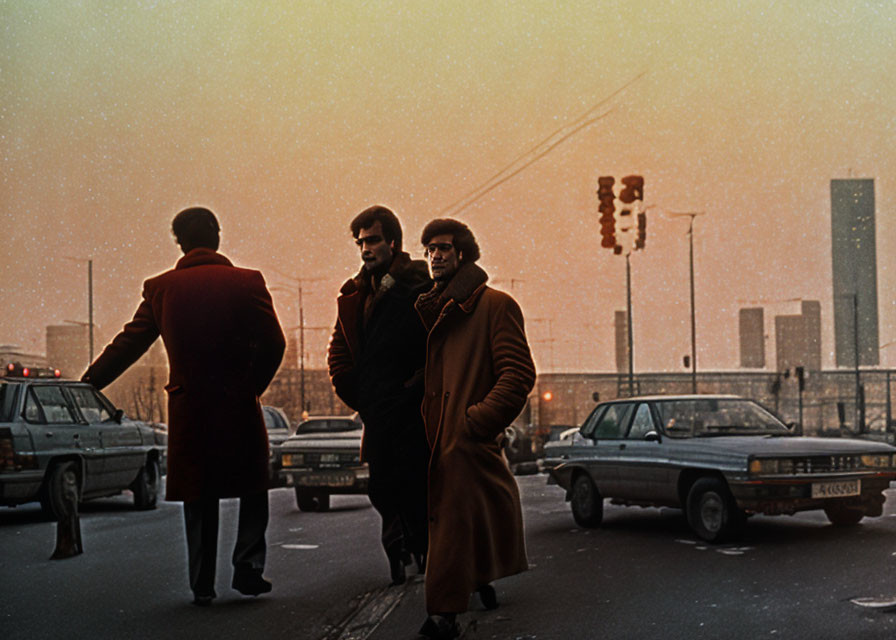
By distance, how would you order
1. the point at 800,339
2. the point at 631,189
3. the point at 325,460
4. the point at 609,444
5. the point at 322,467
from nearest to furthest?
the point at 609,444 < the point at 322,467 < the point at 325,460 < the point at 631,189 < the point at 800,339

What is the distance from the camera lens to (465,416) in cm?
538

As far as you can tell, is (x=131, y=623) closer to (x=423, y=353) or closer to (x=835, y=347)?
(x=423, y=353)

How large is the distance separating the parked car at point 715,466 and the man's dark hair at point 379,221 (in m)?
5.89

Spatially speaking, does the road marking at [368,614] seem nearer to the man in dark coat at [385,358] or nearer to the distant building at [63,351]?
the man in dark coat at [385,358]

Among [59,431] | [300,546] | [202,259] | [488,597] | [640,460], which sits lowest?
[300,546]

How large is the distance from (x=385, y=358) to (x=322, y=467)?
32.8 feet

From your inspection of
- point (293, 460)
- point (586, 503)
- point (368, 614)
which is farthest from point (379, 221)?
point (293, 460)

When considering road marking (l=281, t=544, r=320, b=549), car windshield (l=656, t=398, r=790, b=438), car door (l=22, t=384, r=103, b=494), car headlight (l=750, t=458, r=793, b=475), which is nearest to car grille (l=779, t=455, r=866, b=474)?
car headlight (l=750, t=458, r=793, b=475)

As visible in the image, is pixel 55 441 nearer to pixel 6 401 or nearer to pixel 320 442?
pixel 6 401

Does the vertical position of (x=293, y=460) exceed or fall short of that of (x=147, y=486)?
it exceeds it

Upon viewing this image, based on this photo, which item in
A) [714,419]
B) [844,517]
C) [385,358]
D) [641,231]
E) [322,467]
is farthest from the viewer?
[641,231]

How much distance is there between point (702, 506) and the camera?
11.1 metres

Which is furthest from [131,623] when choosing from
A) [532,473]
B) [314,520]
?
[532,473]

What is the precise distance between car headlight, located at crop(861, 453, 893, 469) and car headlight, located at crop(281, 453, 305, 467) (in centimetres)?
681
